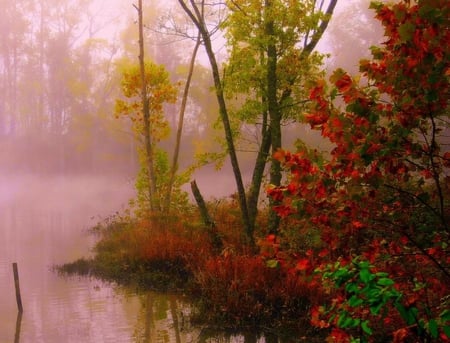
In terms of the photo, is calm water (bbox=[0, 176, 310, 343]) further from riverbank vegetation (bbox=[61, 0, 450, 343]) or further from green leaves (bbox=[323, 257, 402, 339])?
green leaves (bbox=[323, 257, 402, 339])

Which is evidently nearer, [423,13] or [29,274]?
[423,13]

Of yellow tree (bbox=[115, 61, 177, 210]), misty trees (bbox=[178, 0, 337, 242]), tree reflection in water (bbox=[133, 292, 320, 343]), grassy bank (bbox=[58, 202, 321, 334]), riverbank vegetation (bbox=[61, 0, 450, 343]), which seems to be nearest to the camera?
riverbank vegetation (bbox=[61, 0, 450, 343])

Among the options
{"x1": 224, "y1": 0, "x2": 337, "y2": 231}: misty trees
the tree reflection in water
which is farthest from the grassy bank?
{"x1": 224, "y1": 0, "x2": 337, "y2": 231}: misty trees

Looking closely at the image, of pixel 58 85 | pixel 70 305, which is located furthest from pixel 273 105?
pixel 58 85

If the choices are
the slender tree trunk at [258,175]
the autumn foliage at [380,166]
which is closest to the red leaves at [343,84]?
the autumn foliage at [380,166]

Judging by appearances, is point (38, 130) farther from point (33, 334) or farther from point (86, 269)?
point (33, 334)

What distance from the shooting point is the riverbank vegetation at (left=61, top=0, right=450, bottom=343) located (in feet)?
11.3

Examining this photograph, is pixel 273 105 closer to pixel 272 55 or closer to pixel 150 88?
pixel 272 55

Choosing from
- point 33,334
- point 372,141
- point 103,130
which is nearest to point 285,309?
point 33,334

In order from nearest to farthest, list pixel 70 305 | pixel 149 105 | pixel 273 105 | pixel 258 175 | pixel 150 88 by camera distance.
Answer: pixel 70 305 < pixel 273 105 < pixel 258 175 < pixel 150 88 < pixel 149 105

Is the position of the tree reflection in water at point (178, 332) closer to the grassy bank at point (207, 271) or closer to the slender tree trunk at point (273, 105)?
the grassy bank at point (207, 271)

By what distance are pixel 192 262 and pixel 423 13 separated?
9.46m

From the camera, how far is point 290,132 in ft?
139

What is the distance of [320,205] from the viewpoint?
12.9ft
